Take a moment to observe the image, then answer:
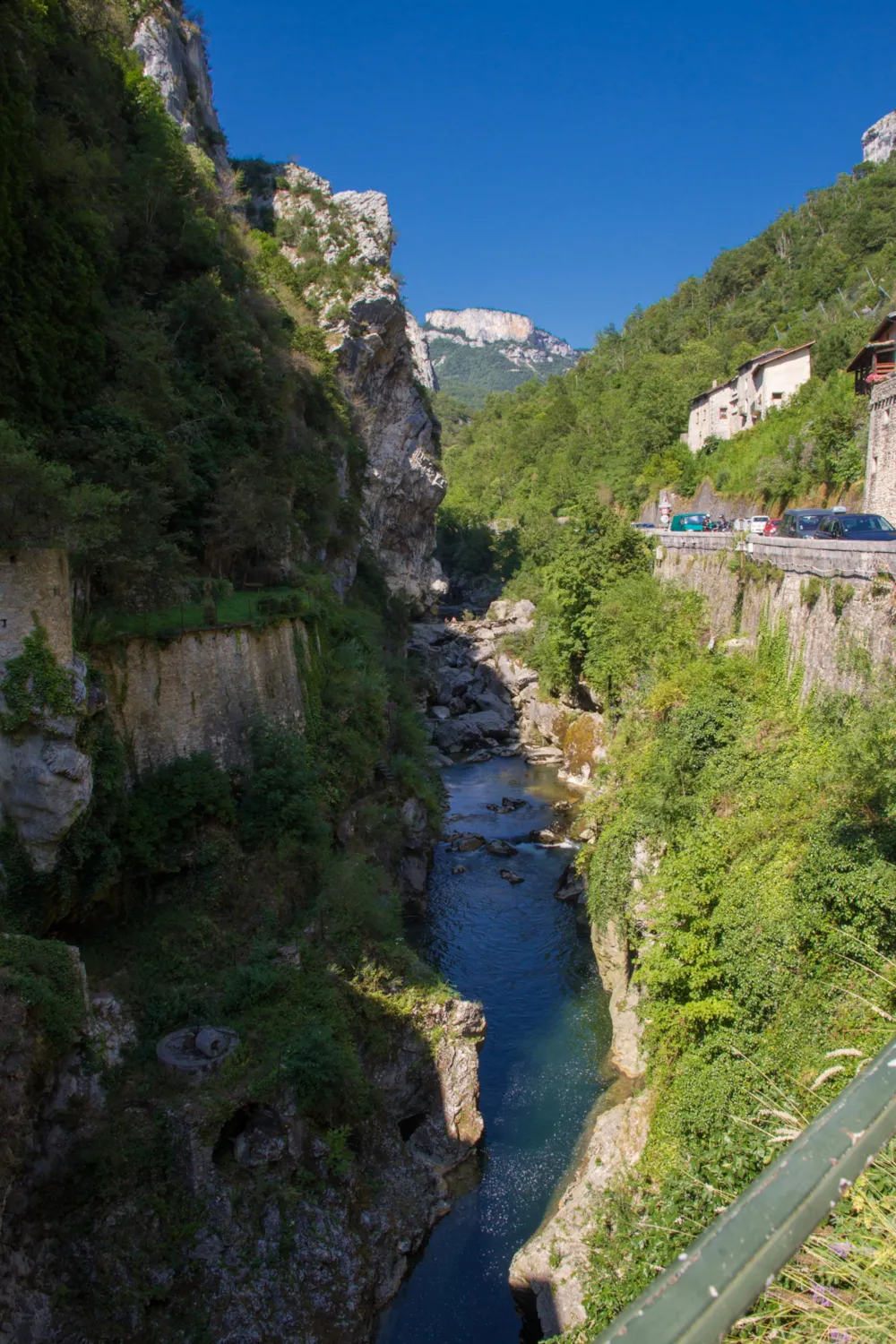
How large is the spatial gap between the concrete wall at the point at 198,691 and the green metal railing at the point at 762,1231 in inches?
531

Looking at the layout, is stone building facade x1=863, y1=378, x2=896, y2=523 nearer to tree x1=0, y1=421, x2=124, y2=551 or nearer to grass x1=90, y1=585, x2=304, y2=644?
grass x1=90, y1=585, x2=304, y2=644

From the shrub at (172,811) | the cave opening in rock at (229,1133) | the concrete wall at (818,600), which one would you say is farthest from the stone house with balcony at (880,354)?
the cave opening in rock at (229,1133)

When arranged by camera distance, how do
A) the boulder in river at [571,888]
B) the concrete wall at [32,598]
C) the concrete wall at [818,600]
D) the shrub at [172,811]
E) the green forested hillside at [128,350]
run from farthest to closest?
the boulder in river at [571,888] < the concrete wall at [818,600] < the green forested hillside at [128,350] < the shrub at [172,811] < the concrete wall at [32,598]

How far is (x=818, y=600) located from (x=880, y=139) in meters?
111

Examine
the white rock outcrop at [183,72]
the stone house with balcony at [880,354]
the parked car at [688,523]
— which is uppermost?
the white rock outcrop at [183,72]

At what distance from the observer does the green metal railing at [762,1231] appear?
1240mm

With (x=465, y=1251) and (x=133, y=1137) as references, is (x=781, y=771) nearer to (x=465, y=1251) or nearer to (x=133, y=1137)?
(x=465, y=1251)

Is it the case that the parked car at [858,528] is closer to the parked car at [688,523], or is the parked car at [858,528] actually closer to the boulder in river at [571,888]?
the boulder in river at [571,888]

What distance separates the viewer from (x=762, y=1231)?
138 centimetres

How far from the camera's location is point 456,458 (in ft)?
300

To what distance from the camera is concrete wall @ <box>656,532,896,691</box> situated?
15039mm

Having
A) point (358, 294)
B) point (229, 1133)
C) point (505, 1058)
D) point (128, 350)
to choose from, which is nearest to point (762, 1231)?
point (229, 1133)

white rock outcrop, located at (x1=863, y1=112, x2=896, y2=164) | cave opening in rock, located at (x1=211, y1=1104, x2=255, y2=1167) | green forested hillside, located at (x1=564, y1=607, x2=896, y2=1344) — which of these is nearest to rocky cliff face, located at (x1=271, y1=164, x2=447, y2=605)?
green forested hillside, located at (x1=564, y1=607, x2=896, y2=1344)

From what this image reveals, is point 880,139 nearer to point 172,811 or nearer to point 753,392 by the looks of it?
point 753,392
